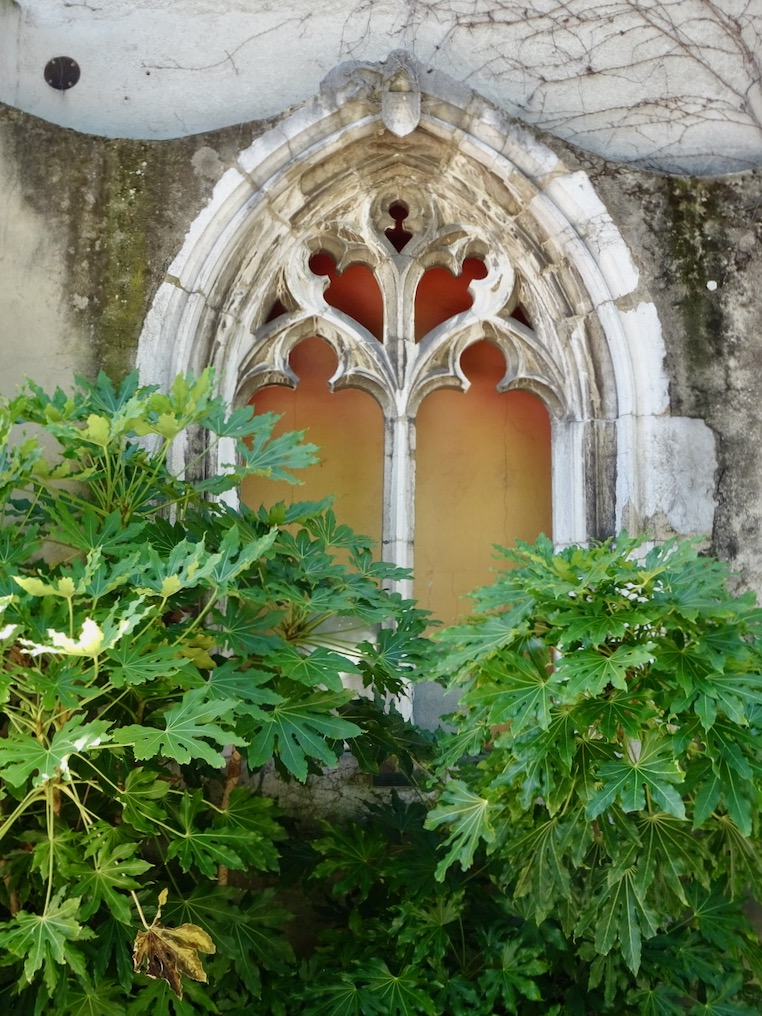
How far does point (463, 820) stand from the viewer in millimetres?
3186

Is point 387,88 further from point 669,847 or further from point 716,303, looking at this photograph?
point 669,847

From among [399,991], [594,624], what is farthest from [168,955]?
[594,624]

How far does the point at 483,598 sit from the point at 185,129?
239cm

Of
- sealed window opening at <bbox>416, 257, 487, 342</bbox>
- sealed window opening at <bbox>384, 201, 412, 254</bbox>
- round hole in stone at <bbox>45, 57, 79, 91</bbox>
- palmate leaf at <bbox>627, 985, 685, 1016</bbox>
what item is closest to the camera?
palmate leaf at <bbox>627, 985, 685, 1016</bbox>

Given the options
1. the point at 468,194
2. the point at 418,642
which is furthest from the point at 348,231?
the point at 418,642

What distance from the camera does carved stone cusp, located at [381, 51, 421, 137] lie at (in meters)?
4.40

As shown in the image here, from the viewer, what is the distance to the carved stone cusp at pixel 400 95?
4398mm

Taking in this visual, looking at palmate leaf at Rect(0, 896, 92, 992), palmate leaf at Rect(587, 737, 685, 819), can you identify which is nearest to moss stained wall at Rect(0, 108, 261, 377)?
palmate leaf at Rect(0, 896, 92, 992)

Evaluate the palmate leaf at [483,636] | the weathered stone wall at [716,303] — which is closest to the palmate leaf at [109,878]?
the palmate leaf at [483,636]

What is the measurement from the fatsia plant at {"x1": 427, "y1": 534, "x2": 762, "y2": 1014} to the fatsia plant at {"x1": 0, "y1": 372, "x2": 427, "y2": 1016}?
37 cm

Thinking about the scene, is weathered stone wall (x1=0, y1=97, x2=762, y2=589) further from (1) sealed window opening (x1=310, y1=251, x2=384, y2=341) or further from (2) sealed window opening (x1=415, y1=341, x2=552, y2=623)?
(2) sealed window opening (x1=415, y1=341, x2=552, y2=623)

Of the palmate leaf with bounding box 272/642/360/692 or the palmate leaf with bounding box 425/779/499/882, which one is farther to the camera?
the palmate leaf with bounding box 272/642/360/692

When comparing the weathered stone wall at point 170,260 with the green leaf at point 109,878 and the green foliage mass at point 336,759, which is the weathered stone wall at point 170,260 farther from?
the green leaf at point 109,878

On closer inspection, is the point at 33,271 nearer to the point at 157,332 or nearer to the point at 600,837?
the point at 157,332
